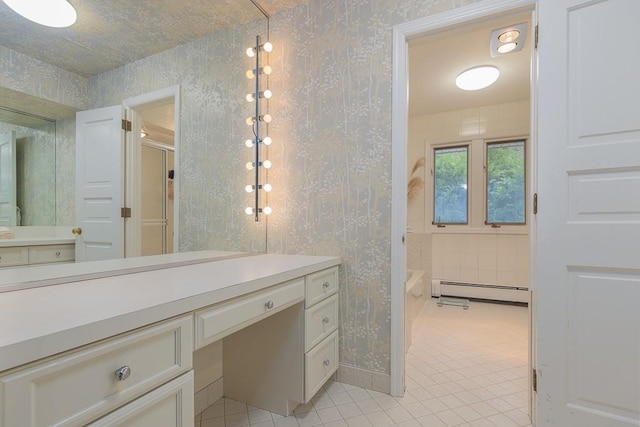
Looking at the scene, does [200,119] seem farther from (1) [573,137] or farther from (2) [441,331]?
(2) [441,331]

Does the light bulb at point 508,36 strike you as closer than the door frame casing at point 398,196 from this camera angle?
No

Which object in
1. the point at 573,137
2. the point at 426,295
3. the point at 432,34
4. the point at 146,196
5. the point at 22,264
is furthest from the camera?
the point at 426,295

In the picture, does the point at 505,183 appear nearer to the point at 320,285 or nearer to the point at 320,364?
the point at 320,285

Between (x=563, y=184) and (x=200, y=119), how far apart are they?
179cm

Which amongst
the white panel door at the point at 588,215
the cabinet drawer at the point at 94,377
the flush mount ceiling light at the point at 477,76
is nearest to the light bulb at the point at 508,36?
the flush mount ceiling light at the point at 477,76

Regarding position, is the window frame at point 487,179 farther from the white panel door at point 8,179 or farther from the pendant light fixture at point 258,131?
the white panel door at point 8,179

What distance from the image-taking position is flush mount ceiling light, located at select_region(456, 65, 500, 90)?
2498 millimetres

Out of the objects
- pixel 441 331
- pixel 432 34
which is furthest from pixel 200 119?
pixel 441 331

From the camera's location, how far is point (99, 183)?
3.40 feet

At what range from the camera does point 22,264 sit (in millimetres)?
900

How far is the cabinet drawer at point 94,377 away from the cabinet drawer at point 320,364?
0.74m

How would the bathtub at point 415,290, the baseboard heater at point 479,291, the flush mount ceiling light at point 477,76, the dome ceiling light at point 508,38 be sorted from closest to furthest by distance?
1. the dome ceiling light at point 508,38
2. the flush mount ceiling light at point 477,76
3. the bathtub at point 415,290
4. the baseboard heater at point 479,291

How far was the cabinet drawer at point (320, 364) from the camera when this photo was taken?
4.65 ft

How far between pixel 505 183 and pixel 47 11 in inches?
164
